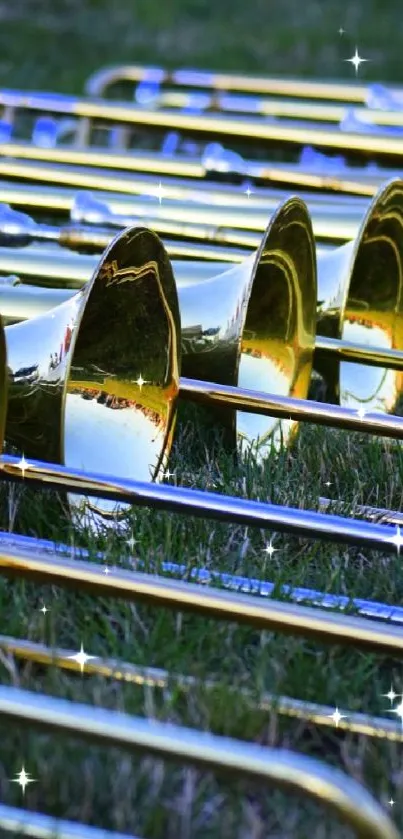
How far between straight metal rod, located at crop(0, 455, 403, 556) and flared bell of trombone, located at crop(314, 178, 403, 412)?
2.86 ft

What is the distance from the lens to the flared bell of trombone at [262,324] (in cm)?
209

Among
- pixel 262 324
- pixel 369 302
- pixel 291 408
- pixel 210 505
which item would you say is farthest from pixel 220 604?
pixel 369 302

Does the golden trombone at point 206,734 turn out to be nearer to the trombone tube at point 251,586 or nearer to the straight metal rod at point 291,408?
the trombone tube at point 251,586

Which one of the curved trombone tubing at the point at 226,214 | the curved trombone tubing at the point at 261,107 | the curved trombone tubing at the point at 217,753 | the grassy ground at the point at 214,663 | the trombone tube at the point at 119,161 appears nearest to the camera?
the curved trombone tubing at the point at 217,753

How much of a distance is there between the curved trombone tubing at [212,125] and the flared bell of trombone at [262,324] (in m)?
1.38

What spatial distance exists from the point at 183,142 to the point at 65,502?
8.13ft

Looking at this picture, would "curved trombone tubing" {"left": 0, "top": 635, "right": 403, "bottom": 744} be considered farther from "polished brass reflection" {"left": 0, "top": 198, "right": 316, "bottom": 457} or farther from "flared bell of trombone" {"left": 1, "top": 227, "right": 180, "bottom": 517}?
"polished brass reflection" {"left": 0, "top": 198, "right": 316, "bottom": 457}

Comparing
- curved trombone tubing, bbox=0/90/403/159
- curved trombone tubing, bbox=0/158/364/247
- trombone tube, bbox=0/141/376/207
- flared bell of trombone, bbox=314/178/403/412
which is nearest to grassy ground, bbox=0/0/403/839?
flared bell of trombone, bbox=314/178/403/412

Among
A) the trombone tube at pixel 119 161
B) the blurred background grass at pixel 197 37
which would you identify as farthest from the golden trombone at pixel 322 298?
the blurred background grass at pixel 197 37

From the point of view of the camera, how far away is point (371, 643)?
130cm

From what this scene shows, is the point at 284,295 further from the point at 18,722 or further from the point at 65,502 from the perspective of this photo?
the point at 18,722

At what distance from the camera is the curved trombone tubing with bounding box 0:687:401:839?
0.95 metres

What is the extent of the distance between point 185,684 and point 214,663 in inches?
→ 4.2

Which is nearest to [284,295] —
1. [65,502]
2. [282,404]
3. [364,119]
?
[282,404]
